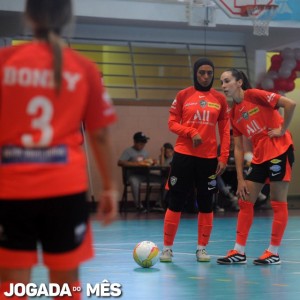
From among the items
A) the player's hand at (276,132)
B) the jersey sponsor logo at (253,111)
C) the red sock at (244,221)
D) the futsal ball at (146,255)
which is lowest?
the futsal ball at (146,255)

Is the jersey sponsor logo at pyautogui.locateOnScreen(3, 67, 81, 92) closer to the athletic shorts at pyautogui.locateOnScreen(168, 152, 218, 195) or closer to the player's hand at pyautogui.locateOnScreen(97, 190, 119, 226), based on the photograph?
the player's hand at pyautogui.locateOnScreen(97, 190, 119, 226)

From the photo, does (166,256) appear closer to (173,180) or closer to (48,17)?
(173,180)

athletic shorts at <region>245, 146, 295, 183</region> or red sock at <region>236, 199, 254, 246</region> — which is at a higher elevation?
athletic shorts at <region>245, 146, 295, 183</region>

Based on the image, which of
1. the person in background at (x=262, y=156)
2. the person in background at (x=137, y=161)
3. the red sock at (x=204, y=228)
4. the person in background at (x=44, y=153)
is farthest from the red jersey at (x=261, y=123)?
the person in background at (x=137, y=161)

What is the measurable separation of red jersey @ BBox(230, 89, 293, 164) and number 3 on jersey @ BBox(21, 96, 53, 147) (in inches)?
184

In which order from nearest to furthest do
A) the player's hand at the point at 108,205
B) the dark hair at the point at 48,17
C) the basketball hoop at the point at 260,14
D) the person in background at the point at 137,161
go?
1. the dark hair at the point at 48,17
2. the player's hand at the point at 108,205
3. the basketball hoop at the point at 260,14
4. the person in background at the point at 137,161

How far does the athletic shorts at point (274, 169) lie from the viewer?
7461mm

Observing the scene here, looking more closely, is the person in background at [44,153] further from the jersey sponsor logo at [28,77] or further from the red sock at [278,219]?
the red sock at [278,219]

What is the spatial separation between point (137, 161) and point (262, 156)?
8.63 metres

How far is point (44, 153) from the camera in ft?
10.0

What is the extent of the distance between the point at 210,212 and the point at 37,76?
16.8 feet

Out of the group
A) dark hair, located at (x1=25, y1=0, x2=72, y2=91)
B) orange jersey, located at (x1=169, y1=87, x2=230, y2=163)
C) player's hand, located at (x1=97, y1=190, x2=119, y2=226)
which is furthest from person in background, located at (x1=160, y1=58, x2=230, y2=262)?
dark hair, located at (x1=25, y1=0, x2=72, y2=91)

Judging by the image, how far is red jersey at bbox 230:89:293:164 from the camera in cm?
753

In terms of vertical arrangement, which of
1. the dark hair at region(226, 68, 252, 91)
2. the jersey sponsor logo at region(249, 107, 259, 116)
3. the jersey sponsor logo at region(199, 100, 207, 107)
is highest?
the dark hair at region(226, 68, 252, 91)
